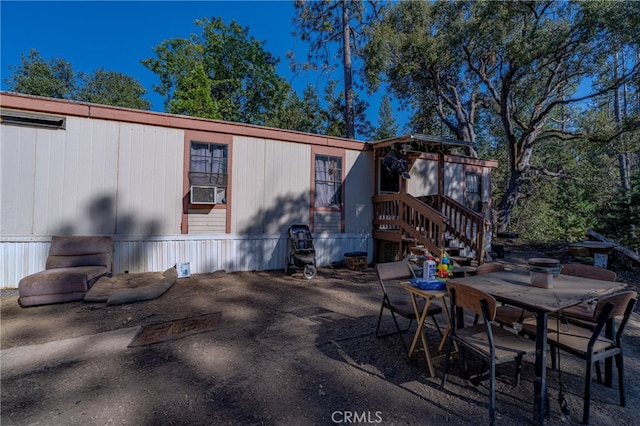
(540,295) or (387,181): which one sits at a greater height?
(387,181)

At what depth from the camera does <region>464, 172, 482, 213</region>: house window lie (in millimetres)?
10047

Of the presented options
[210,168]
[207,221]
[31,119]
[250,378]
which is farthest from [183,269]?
[250,378]

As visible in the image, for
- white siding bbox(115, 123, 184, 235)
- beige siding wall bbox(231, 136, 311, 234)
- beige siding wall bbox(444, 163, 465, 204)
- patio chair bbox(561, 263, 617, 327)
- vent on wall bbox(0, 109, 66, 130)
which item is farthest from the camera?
beige siding wall bbox(444, 163, 465, 204)

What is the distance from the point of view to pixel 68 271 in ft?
15.2

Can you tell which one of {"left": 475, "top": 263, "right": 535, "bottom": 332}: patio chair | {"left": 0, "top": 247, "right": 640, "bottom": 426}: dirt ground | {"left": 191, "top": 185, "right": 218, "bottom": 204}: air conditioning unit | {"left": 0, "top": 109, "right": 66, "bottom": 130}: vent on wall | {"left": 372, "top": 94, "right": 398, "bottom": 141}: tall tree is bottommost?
{"left": 0, "top": 247, "right": 640, "bottom": 426}: dirt ground

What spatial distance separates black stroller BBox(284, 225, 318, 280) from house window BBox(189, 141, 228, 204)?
1.71 meters

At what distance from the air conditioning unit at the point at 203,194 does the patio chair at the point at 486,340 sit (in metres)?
5.08

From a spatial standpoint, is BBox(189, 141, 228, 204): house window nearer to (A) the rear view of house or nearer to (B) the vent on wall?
(A) the rear view of house

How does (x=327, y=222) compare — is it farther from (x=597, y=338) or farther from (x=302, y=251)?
(x=597, y=338)

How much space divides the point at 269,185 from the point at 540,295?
566cm

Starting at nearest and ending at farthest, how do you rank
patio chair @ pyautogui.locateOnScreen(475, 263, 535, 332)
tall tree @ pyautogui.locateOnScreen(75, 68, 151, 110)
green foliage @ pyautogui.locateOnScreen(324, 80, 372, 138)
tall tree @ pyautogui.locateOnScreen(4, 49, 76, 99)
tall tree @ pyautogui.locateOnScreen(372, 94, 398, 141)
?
1. patio chair @ pyautogui.locateOnScreen(475, 263, 535, 332)
2. green foliage @ pyautogui.locateOnScreen(324, 80, 372, 138)
3. tall tree @ pyautogui.locateOnScreen(4, 49, 76, 99)
4. tall tree @ pyautogui.locateOnScreen(372, 94, 398, 141)
5. tall tree @ pyautogui.locateOnScreen(75, 68, 151, 110)

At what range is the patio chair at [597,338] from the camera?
2021mm

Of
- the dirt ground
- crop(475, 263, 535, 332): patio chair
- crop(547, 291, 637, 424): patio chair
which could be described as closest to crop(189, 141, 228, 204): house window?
the dirt ground

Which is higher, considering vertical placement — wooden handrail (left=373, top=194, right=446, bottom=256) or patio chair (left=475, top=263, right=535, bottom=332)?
A: wooden handrail (left=373, top=194, right=446, bottom=256)
